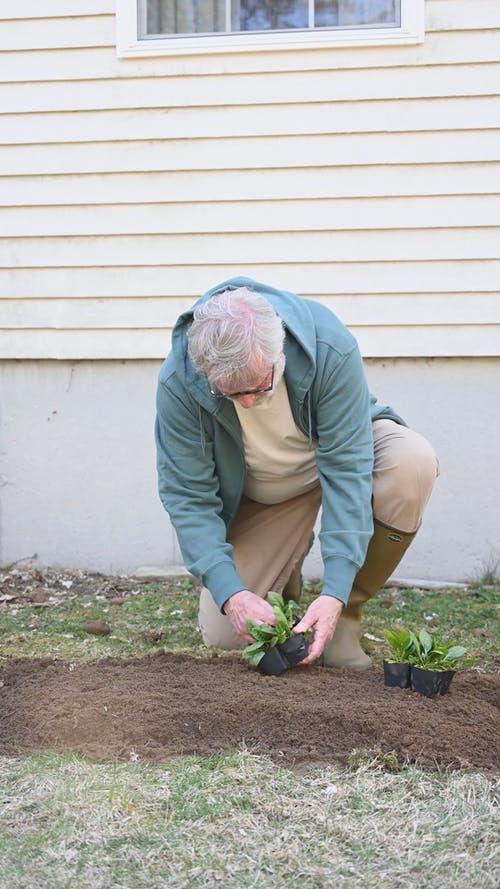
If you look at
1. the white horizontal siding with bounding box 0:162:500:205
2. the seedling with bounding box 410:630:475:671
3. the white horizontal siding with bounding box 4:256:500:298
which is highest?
the white horizontal siding with bounding box 0:162:500:205

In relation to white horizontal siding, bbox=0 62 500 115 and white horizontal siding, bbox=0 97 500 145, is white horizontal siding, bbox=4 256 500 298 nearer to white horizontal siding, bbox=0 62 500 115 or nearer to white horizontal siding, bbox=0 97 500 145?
white horizontal siding, bbox=0 97 500 145

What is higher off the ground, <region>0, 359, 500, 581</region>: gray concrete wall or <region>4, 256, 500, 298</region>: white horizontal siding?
<region>4, 256, 500, 298</region>: white horizontal siding

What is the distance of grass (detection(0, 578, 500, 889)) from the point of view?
2.14m

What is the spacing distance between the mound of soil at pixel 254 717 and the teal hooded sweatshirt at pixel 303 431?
1.04 feet

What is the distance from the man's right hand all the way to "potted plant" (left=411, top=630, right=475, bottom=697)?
18.2 inches

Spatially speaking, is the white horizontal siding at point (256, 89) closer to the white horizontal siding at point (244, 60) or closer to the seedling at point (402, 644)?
the white horizontal siding at point (244, 60)

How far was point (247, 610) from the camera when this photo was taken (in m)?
3.21

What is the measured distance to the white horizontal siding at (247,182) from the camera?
16.0 feet

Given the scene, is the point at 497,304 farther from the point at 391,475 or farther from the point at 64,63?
the point at 64,63

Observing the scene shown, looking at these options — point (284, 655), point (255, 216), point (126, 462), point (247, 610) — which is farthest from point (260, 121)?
point (284, 655)

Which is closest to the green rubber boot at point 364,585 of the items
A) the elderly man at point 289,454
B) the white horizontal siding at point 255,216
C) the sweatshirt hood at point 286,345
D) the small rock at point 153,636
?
the elderly man at point 289,454

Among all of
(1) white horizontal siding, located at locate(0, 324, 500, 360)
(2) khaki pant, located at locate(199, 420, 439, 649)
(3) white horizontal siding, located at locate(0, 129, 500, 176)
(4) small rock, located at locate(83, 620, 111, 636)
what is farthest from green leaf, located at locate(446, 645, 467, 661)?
(3) white horizontal siding, located at locate(0, 129, 500, 176)

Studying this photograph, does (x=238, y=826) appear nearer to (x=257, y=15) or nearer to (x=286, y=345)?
(x=286, y=345)

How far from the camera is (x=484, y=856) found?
220cm
